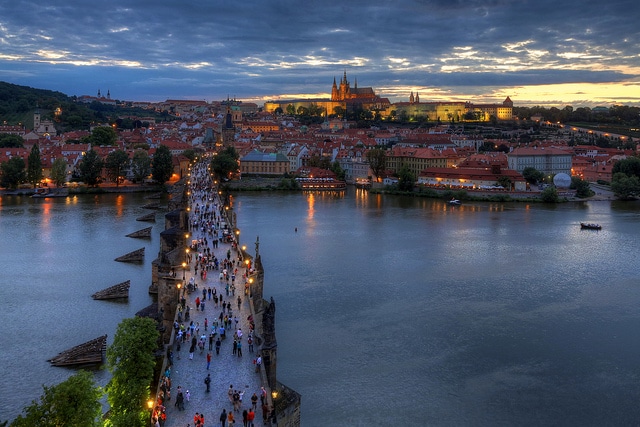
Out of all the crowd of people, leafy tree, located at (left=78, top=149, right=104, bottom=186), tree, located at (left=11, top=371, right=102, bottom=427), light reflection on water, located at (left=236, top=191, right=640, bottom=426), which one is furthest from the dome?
tree, located at (left=11, top=371, right=102, bottom=427)

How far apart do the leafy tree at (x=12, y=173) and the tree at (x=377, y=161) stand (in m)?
19.3

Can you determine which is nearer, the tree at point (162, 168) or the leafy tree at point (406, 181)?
the tree at point (162, 168)

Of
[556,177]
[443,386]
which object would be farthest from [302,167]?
[443,386]

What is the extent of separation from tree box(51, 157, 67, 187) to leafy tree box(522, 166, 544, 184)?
25.5 meters

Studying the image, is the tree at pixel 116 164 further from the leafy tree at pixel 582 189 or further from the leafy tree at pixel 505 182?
the leafy tree at pixel 582 189

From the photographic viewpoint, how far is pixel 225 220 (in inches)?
709

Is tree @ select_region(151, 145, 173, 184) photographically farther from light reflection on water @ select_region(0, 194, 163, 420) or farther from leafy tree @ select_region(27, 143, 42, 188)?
light reflection on water @ select_region(0, 194, 163, 420)

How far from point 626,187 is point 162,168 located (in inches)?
963

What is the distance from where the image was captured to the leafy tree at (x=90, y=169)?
1319 inches

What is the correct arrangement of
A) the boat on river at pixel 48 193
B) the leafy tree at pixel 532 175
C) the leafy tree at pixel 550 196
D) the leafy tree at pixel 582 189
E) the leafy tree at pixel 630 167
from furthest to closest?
1. the leafy tree at pixel 532 175
2. the leafy tree at pixel 630 167
3. the leafy tree at pixel 582 189
4. the leafy tree at pixel 550 196
5. the boat on river at pixel 48 193

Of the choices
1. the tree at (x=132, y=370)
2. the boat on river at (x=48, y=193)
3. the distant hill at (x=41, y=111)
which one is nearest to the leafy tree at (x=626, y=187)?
the boat on river at (x=48, y=193)

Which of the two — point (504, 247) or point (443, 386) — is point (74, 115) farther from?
point (443, 386)

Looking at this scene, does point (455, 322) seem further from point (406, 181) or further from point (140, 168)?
point (140, 168)

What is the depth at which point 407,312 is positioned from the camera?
1250 cm
